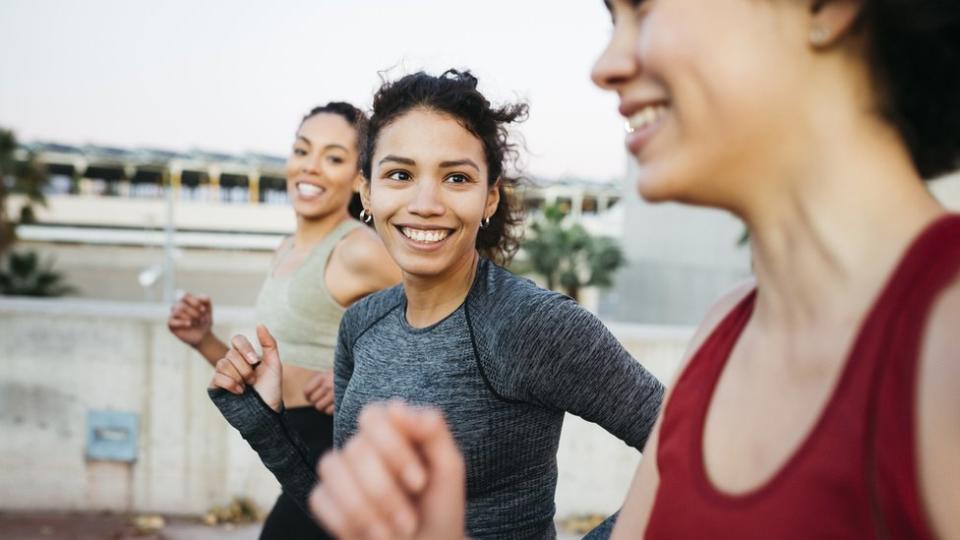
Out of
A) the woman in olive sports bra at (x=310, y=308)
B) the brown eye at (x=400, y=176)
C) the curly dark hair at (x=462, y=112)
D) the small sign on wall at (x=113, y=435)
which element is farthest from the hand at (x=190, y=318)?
the small sign on wall at (x=113, y=435)

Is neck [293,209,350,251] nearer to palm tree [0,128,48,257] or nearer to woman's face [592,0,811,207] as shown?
woman's face [592,0,811,207]

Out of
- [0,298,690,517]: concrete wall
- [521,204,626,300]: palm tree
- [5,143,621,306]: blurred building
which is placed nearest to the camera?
[0,298,690,517]: concrete wall

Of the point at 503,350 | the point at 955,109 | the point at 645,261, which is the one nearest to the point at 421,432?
the point at 955,109

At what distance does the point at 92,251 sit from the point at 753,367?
2041 inches

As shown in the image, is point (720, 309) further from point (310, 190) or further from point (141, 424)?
point (141, 424)

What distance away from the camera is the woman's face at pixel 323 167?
3.27 metres

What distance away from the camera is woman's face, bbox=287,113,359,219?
129 inches

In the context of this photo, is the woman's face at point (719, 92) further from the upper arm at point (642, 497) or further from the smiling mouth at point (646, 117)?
the upper arm at point (642, 497)

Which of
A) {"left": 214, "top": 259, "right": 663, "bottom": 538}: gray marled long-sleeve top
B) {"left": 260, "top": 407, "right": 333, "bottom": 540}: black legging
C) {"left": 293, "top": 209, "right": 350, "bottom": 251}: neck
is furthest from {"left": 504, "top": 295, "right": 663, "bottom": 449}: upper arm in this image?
{"left": 293, "top": 209, "right": 350, "bottom": 251}: neck

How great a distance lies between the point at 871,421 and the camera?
727 millimetres

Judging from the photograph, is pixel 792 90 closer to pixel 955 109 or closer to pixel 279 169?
pixel 955 109

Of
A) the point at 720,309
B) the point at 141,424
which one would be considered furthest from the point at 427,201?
the point at 141,424

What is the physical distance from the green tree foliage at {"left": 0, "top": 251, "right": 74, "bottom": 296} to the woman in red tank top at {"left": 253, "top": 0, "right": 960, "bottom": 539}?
23.8 metres

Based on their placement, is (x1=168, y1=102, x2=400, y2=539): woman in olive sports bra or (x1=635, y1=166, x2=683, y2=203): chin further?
(x1=168, y1=102, x2=400, y2=539): woman in olive sports bra
